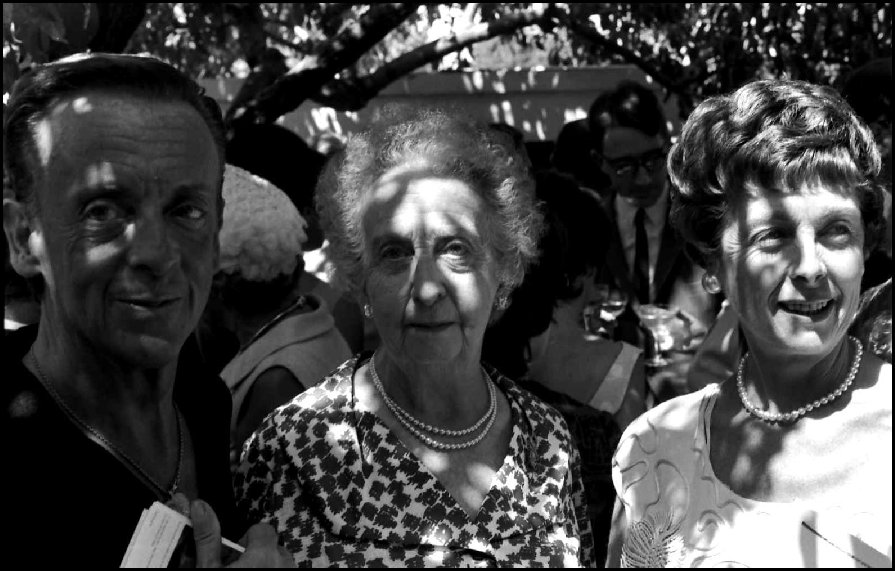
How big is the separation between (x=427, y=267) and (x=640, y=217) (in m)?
2.88

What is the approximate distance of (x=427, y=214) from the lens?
2773mm

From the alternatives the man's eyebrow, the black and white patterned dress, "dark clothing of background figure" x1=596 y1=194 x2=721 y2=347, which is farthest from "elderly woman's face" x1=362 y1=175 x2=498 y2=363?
"dark clothing of background figure" x1=596 y1=194 x2=721 y2=347

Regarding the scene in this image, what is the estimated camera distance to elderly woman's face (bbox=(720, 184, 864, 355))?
2479 mm

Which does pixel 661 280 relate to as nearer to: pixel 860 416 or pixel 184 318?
pixel 860 416

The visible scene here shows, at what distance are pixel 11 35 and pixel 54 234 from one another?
7.14 feet

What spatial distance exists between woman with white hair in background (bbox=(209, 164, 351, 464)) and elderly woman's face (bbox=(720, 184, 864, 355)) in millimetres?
1479

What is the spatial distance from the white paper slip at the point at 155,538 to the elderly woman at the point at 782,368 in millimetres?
1220

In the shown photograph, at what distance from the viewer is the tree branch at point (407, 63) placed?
8023 millimetres

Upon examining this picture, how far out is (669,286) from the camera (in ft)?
17.1

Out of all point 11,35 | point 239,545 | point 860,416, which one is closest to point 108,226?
point 239,545

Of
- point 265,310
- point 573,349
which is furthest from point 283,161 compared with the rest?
point 573,349

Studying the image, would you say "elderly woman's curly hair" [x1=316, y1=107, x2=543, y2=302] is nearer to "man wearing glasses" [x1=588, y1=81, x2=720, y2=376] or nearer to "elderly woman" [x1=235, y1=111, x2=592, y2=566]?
"elderly woman" [x1=235, y1=111, x2=592, y2=566]

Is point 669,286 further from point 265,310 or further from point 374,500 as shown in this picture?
point 374,500

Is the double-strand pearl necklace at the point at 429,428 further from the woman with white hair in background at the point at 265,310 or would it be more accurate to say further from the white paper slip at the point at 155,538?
the white paper slip at the point at 155,538
